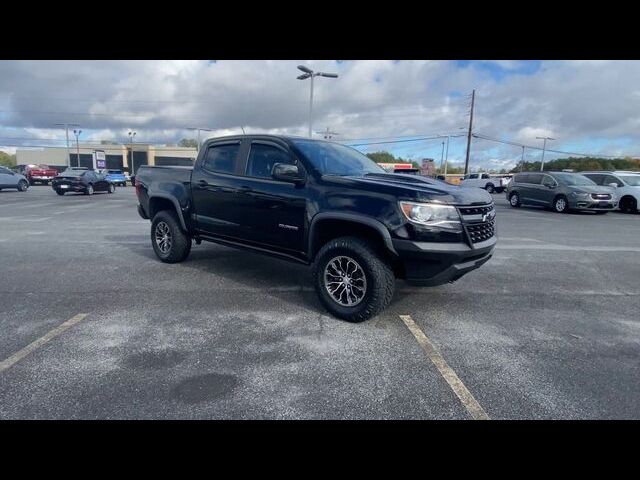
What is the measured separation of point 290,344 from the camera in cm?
357

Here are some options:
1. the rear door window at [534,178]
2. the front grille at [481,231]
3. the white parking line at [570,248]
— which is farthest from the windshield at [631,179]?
the front grille at [481,231]

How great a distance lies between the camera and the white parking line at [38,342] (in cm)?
312

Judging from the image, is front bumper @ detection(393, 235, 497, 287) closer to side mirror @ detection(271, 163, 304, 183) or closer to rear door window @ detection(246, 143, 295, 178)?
side mirror @ detection(271, 163, 304, 183)

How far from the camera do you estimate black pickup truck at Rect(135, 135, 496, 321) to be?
3.75m

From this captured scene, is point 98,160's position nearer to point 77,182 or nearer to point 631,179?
point 77,182

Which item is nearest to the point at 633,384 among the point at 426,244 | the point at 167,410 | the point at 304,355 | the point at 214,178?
the point at 426,244

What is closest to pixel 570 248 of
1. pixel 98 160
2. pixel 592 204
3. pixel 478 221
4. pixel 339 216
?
pixel 478 221

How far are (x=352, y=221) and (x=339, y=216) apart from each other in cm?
15

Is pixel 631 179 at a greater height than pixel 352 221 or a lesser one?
greater

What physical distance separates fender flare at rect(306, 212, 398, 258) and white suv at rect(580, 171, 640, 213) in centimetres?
1816

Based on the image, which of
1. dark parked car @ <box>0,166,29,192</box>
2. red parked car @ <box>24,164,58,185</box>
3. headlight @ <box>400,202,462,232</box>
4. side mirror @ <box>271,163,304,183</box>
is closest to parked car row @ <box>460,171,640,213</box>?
headlight @ <box>400,202,462,232</box>

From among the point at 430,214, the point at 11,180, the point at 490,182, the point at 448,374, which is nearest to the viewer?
the point at 448,374

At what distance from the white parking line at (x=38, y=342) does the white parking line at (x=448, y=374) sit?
3392mm

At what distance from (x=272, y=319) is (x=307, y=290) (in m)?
1.11
